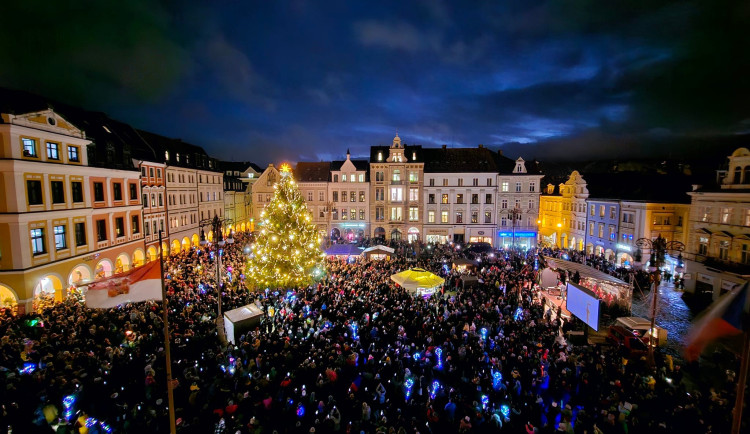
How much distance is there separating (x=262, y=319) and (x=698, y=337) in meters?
16.2

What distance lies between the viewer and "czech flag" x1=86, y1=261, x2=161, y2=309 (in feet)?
40.7

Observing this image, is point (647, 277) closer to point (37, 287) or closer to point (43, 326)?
point (43, 326)

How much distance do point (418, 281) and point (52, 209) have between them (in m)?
23.4

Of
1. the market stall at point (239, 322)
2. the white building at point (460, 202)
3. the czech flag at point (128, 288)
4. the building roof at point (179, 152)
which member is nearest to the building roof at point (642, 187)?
the white building at point (460, 202)

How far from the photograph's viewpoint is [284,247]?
852 inches

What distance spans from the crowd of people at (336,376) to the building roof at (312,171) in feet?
106

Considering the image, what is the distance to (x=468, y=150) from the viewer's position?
160 ft

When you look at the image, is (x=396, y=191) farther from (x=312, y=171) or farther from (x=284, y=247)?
(x=284, y=247)

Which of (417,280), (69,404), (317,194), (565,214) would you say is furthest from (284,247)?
(565,214)

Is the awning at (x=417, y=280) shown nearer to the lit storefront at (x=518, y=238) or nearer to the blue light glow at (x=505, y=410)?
the blue light glow at (x=505, y=410)

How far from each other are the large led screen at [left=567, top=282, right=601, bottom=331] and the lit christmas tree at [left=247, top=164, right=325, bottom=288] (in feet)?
51.1

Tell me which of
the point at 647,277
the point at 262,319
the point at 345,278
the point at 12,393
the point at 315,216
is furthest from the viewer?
the point at 315,216

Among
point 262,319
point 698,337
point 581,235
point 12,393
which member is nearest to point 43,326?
point 12,393

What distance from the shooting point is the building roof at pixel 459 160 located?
46675 mm
